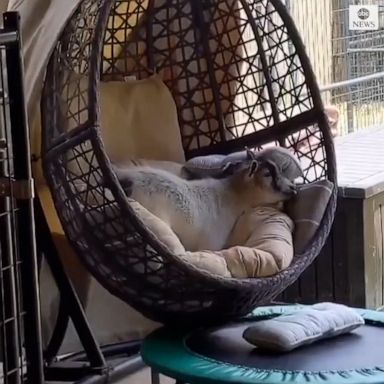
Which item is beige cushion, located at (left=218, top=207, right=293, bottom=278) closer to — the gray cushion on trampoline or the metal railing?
the gray cushion on trampoline

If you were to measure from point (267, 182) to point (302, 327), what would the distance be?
471 mm

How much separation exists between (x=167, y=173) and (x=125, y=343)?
1.52 feet

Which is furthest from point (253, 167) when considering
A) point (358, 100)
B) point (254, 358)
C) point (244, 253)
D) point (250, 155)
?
point (358, 100)

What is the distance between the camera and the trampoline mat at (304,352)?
160 centimetres

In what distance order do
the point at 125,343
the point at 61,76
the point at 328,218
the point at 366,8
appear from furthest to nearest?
1. the point at 366,8
2. the point at 125,343
3. the point at 328,218
4. the point at 61,76

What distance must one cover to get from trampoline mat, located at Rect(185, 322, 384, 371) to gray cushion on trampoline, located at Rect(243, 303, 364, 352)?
0.02m

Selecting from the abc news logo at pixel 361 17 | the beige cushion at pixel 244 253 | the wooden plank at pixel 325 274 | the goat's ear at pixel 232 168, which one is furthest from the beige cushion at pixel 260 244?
the abc news logo at pixel 361 17

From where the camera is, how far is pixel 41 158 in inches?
73.9

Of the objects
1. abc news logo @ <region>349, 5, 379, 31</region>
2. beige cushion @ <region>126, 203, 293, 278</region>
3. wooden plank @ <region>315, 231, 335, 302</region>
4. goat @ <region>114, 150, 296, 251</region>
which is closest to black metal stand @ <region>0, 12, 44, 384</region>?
beige cushion @ <region>126, 203, 293, 278</region>

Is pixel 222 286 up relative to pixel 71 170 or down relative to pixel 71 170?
down

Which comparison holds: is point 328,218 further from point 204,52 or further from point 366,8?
point 366,8

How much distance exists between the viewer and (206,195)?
2.08m

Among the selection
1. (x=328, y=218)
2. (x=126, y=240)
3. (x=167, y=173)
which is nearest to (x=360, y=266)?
(x=328, y=218)

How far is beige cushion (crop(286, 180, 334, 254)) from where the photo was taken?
6.52 feet
